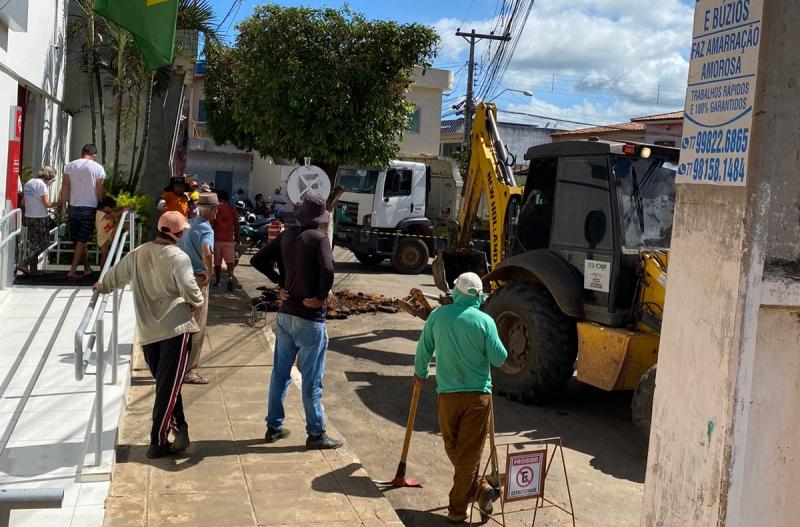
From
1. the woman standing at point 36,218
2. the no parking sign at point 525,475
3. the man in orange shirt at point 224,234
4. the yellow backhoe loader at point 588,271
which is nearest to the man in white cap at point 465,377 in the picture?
the no parking sign at point 525,475

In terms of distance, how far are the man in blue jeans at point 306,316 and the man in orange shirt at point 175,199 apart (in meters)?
3.70

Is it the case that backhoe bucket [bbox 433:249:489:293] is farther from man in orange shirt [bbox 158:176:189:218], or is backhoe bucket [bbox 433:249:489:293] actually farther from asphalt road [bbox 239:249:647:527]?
man in orange shirt [bbox 158:176:189:218]

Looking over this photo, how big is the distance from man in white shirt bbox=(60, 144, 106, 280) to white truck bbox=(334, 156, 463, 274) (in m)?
10.1

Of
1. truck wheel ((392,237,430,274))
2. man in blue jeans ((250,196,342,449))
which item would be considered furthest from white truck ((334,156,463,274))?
man in blue jeans ((250,196,342,449))

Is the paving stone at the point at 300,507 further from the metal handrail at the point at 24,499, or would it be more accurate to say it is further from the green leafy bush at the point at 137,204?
the green leafy bush at the point at 137,204

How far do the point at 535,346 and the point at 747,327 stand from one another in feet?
15.4

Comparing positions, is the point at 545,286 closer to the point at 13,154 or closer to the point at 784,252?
the point at 784,252

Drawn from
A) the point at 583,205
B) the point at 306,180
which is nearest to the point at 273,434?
the point at 583,205

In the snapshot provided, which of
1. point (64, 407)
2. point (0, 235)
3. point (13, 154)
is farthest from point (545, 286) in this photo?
point (13, 154)

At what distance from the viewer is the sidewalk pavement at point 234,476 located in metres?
4.69

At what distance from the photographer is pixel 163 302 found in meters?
5.39

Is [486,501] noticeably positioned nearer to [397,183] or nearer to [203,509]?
[203,509]

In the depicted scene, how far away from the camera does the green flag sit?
828 cm

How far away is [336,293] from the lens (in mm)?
14594
